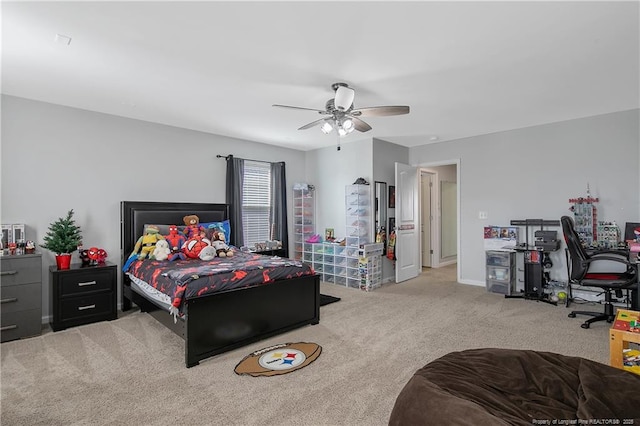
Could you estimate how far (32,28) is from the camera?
229 centimetres

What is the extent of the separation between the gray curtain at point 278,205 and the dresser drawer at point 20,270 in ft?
11.0

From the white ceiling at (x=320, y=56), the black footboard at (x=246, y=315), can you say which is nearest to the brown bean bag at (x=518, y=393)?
the black footboard at (x=246, y=315)

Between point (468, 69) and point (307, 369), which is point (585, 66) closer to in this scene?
point (468, 69)

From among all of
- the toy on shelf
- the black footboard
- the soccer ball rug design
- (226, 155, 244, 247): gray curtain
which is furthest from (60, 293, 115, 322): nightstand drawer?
the toy on shelf

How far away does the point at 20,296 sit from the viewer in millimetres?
3301

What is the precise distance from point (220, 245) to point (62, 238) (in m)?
1.67

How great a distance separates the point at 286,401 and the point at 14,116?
13.5 ft

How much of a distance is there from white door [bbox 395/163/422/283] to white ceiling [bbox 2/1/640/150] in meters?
1.82

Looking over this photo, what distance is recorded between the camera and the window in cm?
572

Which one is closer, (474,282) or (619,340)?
(619,340)

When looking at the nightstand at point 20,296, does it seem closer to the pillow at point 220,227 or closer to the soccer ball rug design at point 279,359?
the pillow at point 220,227

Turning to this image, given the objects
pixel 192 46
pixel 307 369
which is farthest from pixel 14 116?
pixel 307 369

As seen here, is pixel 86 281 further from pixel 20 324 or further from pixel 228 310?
pixel 228 310

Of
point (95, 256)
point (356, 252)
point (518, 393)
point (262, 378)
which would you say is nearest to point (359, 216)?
point (356, 252)
